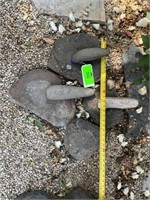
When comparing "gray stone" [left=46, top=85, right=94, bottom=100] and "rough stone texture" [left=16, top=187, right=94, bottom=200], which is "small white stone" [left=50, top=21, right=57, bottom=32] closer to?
"gray stone" [left=46, top=85, right=94, bottom=100]

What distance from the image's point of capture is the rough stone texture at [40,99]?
2.12m

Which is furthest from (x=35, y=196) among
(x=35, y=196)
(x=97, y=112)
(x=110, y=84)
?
(x=110, y=84)

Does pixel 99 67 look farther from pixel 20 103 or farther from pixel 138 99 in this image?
pixel 20 103

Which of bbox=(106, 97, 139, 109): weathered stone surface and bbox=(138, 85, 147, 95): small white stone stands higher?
bbox=(138, 85, 147, 95): small white stone

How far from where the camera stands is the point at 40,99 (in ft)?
6.95

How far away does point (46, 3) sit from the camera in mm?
2160

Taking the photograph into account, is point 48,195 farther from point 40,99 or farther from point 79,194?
point 40,99

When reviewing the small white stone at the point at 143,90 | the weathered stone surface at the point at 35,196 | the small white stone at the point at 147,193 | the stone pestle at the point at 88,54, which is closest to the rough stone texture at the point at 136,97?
the small white stone at the point at 143,90

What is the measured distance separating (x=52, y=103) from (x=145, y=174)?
0.49 metres

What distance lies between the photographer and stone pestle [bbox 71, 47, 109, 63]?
2.08m

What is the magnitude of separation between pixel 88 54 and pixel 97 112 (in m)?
0.24

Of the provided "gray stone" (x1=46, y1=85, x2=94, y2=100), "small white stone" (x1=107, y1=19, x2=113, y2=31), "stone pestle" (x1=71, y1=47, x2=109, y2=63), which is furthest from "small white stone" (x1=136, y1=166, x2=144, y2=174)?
"small white stone" (x1=107, y1=19, x2=113, y2=31)

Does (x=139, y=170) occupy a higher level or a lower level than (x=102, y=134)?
lower

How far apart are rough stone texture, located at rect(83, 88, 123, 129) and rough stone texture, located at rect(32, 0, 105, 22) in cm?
31
